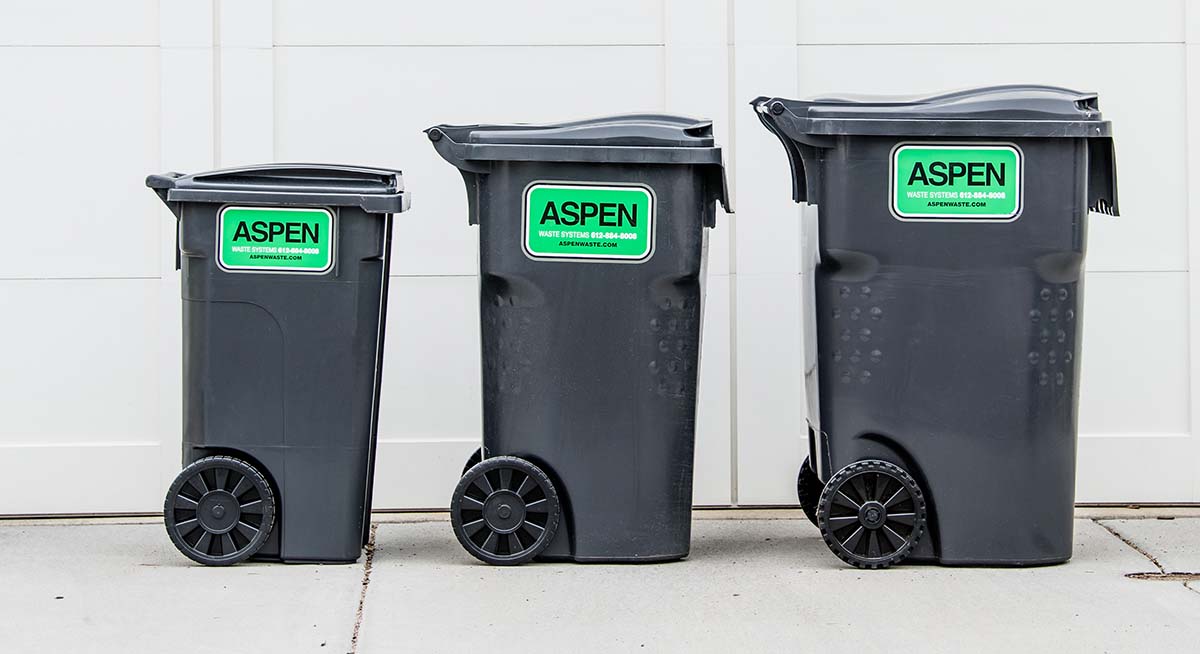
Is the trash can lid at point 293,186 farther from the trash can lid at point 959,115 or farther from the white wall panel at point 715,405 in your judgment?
the white wall panel at point 715,405

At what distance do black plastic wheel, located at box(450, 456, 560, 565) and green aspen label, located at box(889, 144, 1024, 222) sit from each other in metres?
1.36

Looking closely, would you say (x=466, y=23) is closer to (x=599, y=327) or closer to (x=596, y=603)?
(x=599, y=327)

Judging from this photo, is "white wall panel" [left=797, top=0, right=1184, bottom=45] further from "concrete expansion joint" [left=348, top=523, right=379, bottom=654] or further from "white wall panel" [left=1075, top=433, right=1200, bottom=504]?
"concrete expansion joint" [left=348, top=523, right=379, bottom=654]

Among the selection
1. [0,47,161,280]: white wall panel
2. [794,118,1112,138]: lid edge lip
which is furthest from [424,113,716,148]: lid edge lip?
[0,47,161,280]: white wall panel

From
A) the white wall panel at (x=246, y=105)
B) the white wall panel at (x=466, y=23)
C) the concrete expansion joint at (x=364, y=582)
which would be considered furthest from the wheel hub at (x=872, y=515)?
the white wall panel at (x=246, y=105)

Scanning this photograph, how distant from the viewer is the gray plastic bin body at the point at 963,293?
412cm

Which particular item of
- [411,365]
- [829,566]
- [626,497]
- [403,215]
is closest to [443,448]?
[411,365]

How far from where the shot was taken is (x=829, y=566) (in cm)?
430

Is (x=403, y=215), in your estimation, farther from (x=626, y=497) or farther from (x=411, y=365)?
(x=626, y=497)

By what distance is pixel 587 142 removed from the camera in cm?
416

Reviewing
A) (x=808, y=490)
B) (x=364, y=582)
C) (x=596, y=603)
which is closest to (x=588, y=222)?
(x=596, y=603)

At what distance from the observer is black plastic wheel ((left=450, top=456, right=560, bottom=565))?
4203 mm

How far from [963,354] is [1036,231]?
1.35 feet

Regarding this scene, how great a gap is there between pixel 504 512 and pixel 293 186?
1142 mm
